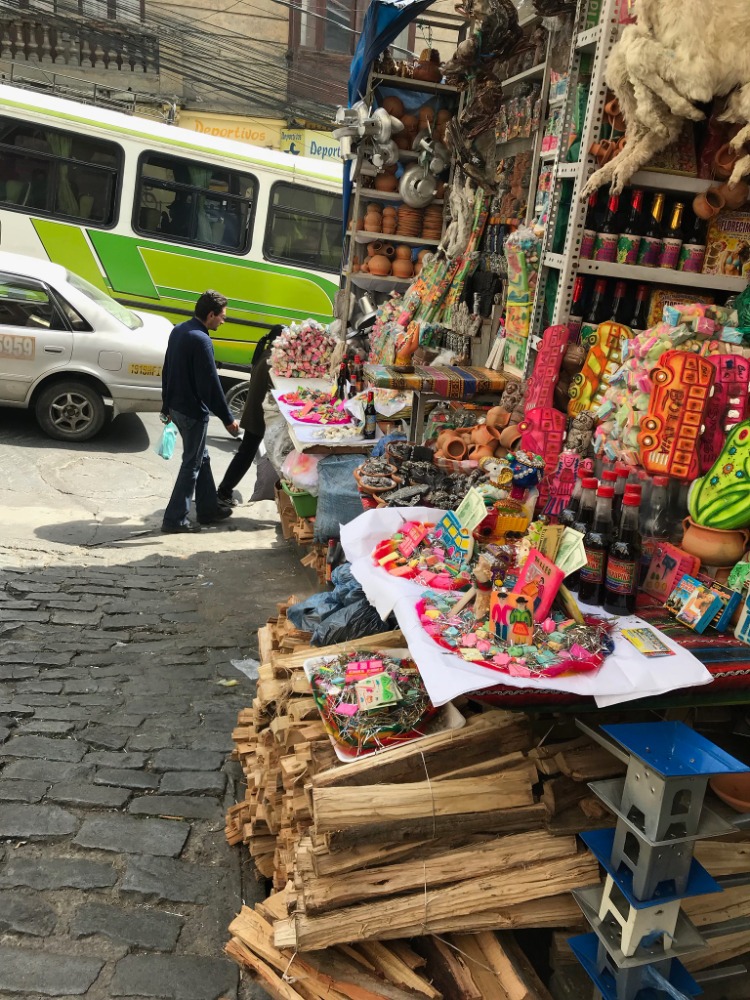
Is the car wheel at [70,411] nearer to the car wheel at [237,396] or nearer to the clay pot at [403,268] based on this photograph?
the car wheel at [237,396]

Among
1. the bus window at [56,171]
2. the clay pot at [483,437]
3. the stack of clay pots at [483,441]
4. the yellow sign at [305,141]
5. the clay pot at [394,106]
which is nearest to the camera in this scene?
the stack of clay pots at [483,441]

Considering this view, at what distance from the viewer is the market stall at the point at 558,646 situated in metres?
2.34

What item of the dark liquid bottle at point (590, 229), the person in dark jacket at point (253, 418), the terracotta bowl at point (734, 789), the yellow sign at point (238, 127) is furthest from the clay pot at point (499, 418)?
the yellow sign at point (238, 127)

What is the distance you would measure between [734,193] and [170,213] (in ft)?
29.8

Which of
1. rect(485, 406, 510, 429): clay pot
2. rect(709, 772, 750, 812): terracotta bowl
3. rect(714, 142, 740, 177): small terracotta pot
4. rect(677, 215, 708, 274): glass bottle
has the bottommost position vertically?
rect(709, 772, 750, 812): terracotta bowl

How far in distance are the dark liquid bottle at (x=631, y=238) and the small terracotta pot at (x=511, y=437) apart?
88 cm

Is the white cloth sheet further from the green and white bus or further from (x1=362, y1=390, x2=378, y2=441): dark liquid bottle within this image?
the green and white bus

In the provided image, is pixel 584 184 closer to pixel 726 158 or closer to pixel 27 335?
pixel 726 158

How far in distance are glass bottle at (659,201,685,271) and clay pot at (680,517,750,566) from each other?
4.86 ft

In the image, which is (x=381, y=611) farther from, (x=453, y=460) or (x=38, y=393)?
(x=38, y=393)

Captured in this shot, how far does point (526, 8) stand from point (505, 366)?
2361 millimetres

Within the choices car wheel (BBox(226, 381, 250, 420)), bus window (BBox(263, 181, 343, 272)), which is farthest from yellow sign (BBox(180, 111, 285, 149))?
car wheel (BBox(226, 381, 250, 420))

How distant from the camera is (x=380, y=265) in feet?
22.9

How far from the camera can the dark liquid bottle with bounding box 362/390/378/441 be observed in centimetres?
513
